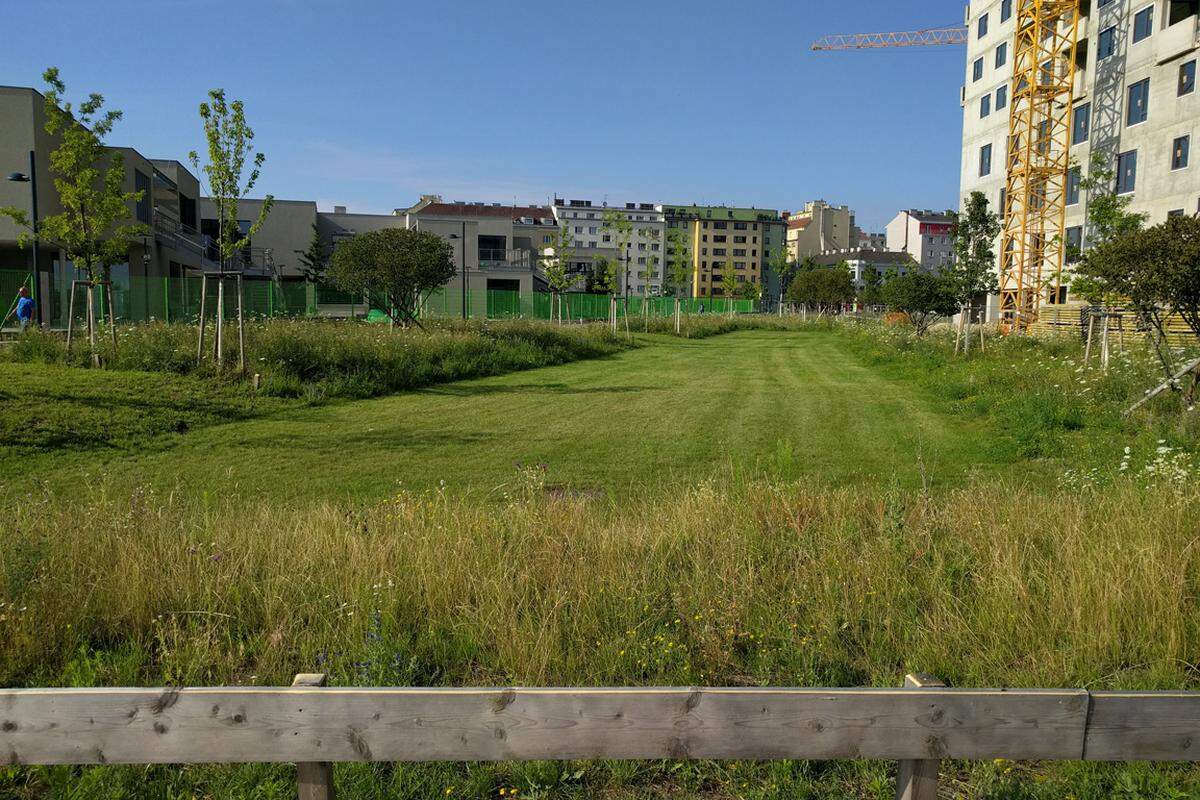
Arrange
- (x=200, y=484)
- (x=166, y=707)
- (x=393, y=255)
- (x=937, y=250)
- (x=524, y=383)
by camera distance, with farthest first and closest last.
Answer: (x=937, y=250) → (x=393, y=255) → (x=524, y=383) → (x=200, y=484) → (x=166, y=707)

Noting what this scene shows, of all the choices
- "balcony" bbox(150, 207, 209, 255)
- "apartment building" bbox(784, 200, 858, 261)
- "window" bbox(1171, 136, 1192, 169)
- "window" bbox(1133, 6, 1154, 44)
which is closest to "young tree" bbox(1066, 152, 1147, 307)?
"window" bbox(1171, 136, 1192, 169)

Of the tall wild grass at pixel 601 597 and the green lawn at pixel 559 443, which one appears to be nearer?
the tall wild grass at pixel 601 597

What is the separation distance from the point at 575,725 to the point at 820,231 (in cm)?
17191

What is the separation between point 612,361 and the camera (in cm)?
2755

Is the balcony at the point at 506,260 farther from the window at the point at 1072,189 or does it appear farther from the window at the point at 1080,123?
the window at the point at 1080,123

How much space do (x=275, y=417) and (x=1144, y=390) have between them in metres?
12.9

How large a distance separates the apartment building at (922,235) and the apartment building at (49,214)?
371 feet

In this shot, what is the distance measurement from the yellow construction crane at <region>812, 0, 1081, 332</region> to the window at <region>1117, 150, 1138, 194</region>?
3610 mm

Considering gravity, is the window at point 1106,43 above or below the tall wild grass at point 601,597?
above

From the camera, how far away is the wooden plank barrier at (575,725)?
9.41 ft

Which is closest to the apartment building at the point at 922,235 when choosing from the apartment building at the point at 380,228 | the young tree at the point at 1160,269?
the apartment building at the point at 380,228

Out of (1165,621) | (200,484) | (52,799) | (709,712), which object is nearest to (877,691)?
(709,712)

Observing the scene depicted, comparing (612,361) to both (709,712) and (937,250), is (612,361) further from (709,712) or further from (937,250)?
(937,250)

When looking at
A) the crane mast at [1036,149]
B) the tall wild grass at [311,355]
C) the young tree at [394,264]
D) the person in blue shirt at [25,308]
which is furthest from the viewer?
the crane mast at [1036,149]
